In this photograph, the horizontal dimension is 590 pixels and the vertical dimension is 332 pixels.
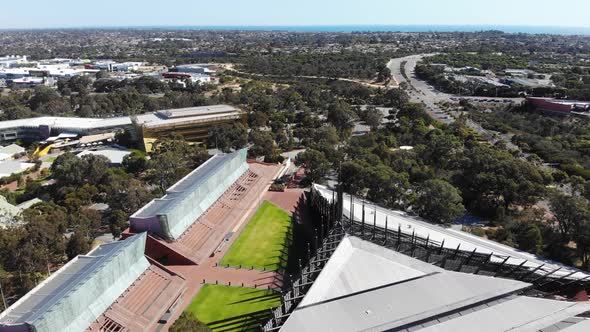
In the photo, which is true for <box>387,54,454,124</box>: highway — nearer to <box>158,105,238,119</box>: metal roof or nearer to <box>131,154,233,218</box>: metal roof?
<box>158,105,238,119</box>: metal roof

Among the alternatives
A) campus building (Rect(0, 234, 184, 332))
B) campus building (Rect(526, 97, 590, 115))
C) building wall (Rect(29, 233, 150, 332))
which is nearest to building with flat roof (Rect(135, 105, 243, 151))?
campus building (Rect(0, 234, 184, 332))

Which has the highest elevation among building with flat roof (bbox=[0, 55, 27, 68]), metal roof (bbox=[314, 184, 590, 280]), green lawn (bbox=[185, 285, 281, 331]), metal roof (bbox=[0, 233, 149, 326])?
building with flat roof (bbox=[0, 55, 27, 68])

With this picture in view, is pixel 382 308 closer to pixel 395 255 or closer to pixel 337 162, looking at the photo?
pixel 395 255

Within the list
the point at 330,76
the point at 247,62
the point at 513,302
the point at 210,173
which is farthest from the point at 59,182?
the point at 247,62

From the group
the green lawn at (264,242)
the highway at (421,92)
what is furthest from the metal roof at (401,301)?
the highway at (421,92)

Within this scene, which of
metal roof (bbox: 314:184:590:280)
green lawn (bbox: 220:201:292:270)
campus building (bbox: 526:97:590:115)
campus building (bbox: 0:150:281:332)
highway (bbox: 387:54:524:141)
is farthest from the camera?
campus building (bbox: 526:97:590:115)

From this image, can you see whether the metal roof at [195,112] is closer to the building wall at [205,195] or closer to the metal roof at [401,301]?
the building wall at [205,195]

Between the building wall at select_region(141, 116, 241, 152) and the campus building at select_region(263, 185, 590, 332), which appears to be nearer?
the campus building at select_region(263, 185, 590, 332)
